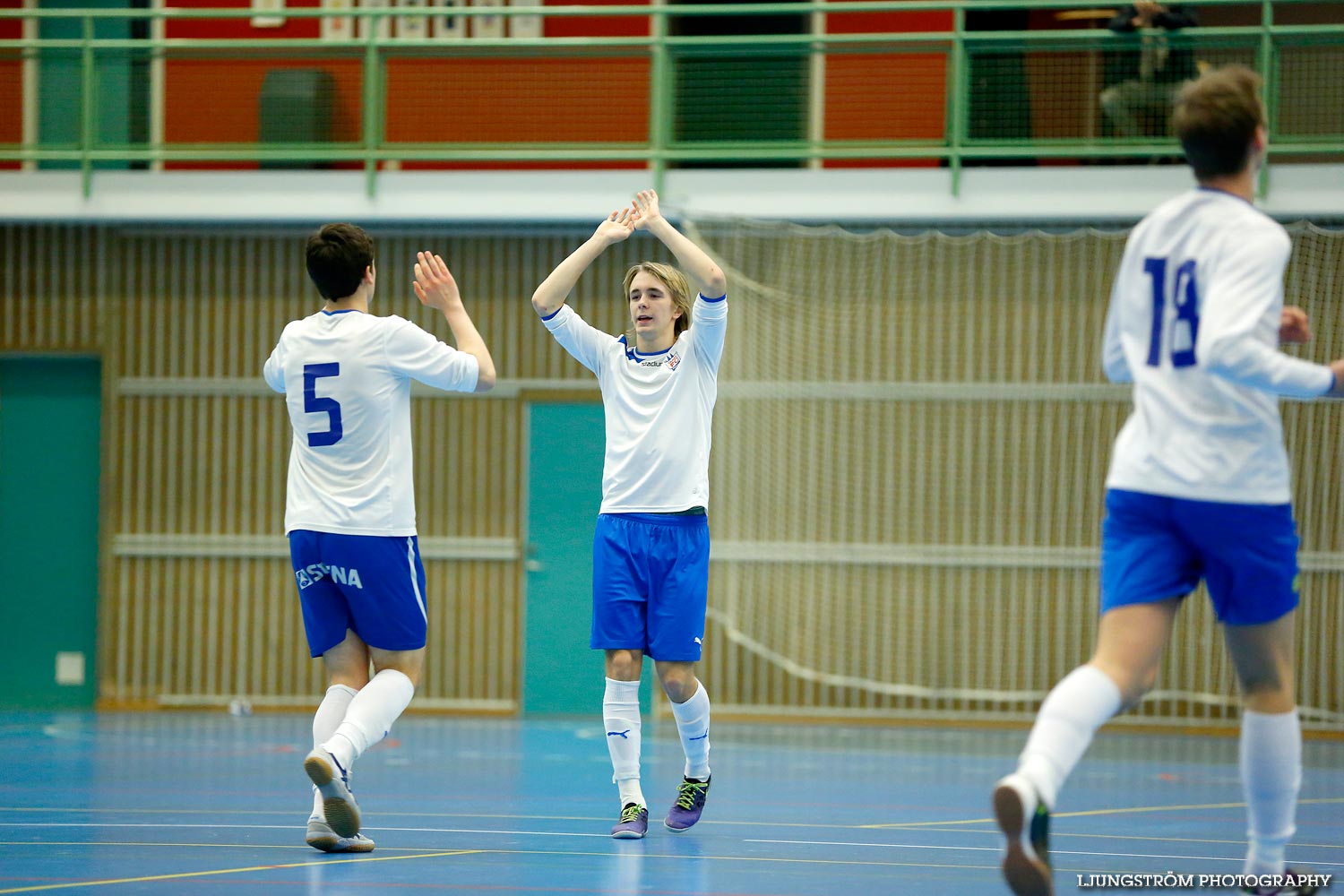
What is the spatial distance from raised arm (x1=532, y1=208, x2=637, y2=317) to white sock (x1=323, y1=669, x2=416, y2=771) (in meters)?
1.38

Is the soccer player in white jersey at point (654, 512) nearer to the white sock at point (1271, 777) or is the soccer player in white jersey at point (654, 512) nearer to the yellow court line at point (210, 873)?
the yellow court line at point (210, 873)

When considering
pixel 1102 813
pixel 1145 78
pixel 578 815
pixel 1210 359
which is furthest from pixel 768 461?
pixel 1210 359

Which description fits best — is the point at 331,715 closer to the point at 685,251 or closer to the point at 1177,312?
the point at 685,251

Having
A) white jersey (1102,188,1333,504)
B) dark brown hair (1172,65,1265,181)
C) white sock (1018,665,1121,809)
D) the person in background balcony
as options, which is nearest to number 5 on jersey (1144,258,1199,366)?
white jersey (1102,188,1333,504)

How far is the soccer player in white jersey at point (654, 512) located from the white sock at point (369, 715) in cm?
77

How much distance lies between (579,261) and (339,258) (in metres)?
0.89

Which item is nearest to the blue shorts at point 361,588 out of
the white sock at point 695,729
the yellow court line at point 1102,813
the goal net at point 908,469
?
the white sock at point 695,729

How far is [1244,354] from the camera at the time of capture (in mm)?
2900

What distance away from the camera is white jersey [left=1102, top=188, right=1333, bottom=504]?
116 inches

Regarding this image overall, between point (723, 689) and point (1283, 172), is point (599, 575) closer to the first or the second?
point (723, 689)

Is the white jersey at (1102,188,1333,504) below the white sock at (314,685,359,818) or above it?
above

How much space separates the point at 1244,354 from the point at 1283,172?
8.51 meters

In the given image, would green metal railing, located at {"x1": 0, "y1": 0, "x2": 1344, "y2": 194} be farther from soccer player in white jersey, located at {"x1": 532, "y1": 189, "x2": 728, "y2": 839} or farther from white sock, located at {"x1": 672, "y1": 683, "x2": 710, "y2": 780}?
white sock, located at {"x1": 672, "y1": 683, "x2": 710, "y2": 780}

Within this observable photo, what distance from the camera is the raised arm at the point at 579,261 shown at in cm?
496
